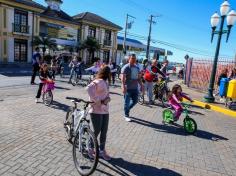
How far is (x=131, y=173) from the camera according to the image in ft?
14.0

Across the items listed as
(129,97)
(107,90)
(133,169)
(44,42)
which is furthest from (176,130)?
(44,42)

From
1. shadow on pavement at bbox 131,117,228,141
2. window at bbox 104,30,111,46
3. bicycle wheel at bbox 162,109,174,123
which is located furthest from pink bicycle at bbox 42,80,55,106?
window at bbox 104,30,111,46

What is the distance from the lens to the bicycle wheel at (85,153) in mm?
3967

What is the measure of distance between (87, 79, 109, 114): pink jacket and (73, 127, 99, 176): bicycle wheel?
447mm

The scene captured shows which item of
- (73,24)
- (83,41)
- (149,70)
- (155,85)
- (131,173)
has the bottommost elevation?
→ (131,173)

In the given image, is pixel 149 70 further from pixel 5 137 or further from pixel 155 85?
pixel 5 137

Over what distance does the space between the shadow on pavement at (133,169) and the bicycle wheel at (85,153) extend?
0.26 meters

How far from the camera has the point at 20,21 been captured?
29.2 m

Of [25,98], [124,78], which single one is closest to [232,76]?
[124,78]

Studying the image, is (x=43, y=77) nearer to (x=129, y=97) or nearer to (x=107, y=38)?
(x=129, y=97)

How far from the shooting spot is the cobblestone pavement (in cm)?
434

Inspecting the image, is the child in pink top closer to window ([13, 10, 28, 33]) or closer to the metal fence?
the metal fence

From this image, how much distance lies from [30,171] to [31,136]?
167 cm

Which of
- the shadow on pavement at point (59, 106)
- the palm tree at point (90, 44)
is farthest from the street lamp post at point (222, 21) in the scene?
the palm tree at point (90, 44)
